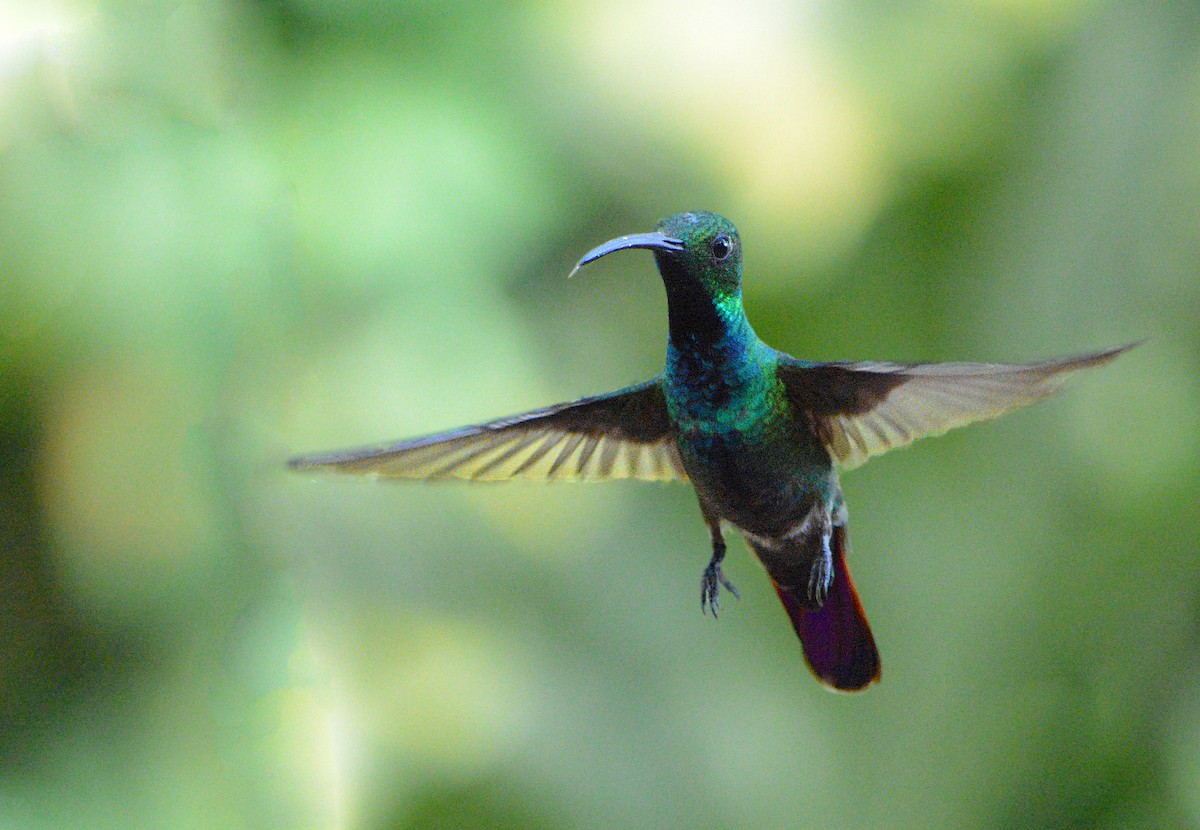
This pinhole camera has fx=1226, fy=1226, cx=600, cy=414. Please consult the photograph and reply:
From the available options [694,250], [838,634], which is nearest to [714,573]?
[838,634]

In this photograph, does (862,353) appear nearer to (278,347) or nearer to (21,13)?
(278,347)

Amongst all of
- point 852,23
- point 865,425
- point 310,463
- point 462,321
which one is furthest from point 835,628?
point 852,23

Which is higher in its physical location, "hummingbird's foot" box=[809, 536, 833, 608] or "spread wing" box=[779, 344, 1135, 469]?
"spread wing" box=[779, 344, 1135, 469]

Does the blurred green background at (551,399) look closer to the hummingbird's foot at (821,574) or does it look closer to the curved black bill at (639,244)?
the hummingbird's foot at (821,574)

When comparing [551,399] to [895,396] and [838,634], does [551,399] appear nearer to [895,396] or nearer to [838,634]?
[838,634]

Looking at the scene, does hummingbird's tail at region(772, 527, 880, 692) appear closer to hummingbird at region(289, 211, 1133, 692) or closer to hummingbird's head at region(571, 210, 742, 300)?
hummingbird at region(289, 211, 1133, 692)

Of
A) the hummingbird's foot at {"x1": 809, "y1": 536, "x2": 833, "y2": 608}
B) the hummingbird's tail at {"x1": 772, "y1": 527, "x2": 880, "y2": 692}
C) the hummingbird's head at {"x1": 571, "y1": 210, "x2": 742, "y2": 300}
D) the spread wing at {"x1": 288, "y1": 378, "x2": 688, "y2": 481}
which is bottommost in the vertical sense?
the hummingbird's tail at {"x1": 772, "y1": 527, "x2": 880, "y2": 692}

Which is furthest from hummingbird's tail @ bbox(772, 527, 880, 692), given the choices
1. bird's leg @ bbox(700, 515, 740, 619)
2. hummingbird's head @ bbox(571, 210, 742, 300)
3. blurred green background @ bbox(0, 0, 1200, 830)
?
blurred green background @ bbox(0, 0, 1200, 830)
